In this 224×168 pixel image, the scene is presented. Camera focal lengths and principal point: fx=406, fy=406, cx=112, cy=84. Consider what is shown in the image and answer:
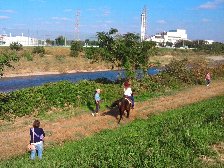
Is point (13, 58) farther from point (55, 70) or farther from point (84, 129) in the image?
point (55, 70)

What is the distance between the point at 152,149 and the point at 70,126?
31.1ft

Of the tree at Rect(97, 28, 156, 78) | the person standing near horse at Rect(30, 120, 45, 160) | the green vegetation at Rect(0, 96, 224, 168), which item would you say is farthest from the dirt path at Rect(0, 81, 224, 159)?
the tree at Rect(97, 28, 156, 78)

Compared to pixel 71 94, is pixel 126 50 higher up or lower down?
higher up

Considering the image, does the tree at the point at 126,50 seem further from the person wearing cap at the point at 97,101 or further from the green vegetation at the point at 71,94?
the person wearing cap at the point at 97,101

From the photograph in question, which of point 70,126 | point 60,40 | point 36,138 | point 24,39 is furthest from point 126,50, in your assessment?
point 24,39

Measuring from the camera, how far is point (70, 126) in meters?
22.6

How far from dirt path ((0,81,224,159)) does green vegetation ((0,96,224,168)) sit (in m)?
1.19

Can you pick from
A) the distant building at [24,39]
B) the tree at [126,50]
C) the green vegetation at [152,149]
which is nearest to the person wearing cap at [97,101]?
the green vegetation at [152,149]

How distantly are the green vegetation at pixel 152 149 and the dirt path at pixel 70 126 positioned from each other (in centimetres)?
119

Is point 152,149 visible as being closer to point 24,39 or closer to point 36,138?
point 36,138

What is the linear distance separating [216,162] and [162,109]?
Answer: 1416cm

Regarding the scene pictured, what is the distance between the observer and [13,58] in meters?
23.7

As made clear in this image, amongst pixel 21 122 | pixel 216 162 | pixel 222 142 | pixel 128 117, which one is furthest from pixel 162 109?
pixel 216 162

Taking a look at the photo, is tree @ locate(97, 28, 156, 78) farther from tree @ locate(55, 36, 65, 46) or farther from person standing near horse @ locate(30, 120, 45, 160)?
tree @ locate(55, 36, 65, 46)
